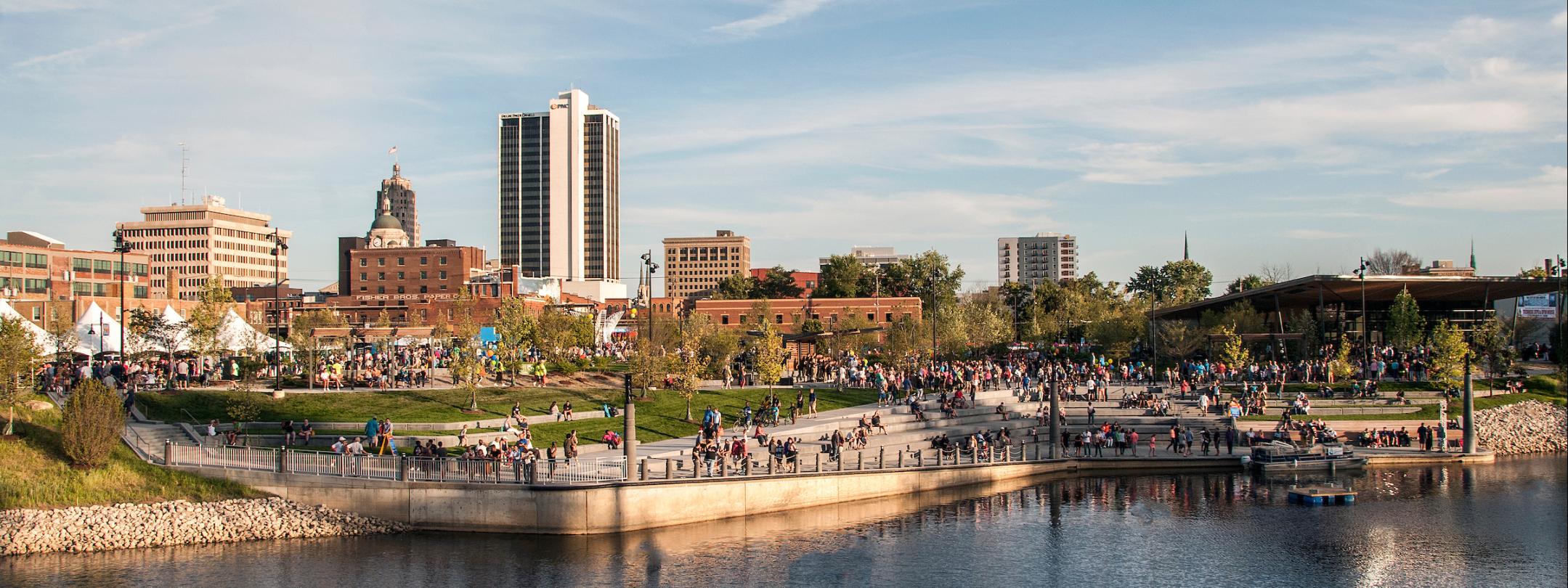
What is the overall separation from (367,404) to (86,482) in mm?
10646

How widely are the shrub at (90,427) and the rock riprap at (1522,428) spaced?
5202cm

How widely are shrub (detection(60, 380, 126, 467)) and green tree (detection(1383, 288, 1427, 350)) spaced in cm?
6116

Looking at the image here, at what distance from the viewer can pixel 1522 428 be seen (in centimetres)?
5300

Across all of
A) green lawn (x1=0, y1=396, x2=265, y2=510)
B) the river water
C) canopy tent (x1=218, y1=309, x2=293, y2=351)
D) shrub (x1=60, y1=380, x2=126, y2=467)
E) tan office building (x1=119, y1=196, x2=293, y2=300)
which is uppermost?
tan office building (x1=119, y1=196, x2=293, y2=300)

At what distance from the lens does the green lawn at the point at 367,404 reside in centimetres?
4069

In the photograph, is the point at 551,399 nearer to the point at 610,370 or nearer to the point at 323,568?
the point at 610,370

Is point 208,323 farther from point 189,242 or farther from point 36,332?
point 189,242

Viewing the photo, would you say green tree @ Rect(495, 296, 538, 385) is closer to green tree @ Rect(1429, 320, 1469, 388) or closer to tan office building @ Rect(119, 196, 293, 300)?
green tree @ Rect(1429, 320, 1469, 388)

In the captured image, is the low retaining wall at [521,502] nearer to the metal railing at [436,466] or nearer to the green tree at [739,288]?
the metal railing at [436,466]

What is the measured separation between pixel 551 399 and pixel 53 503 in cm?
1786

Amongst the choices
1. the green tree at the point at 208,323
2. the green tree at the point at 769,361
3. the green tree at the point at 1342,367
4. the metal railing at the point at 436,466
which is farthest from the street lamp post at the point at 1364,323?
the green tree at the point at 208,323

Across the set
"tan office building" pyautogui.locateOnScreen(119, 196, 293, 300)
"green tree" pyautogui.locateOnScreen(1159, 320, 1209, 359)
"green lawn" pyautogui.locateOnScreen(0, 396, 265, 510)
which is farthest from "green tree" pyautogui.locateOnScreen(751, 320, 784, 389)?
"tan office building" pyautogui.locateOnScreen(119, 196, 293, 300)

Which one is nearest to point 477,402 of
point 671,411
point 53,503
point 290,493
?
point 671,411

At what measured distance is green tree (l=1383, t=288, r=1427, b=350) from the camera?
65.0 metres
